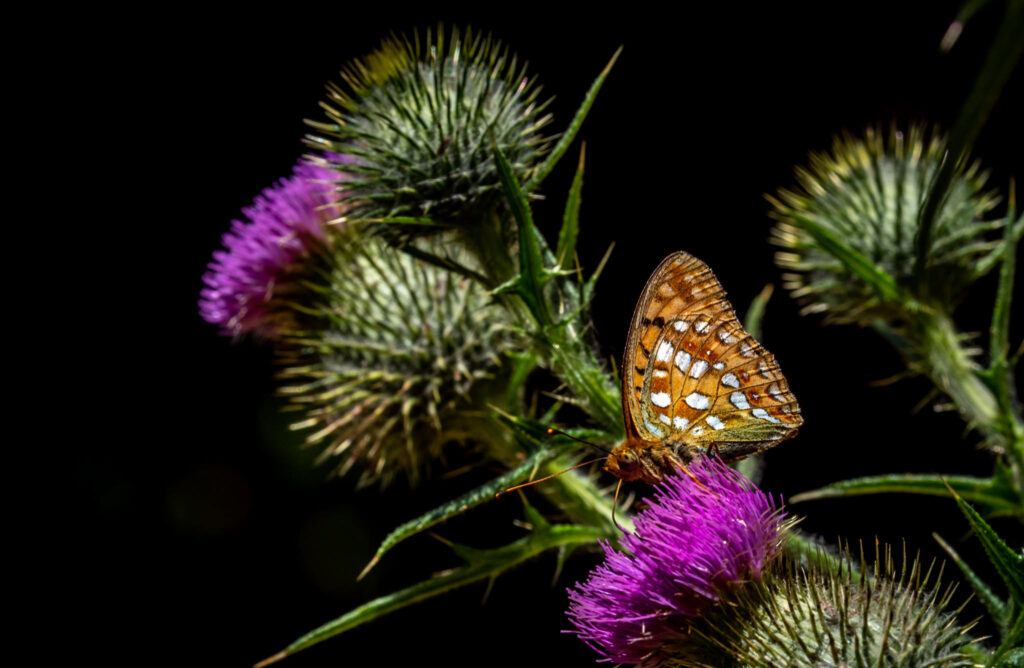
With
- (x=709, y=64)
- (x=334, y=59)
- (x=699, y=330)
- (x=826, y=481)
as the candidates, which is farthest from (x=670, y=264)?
(x=334, y=59)

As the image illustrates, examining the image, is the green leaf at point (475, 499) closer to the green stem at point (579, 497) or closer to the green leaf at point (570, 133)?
the green stem at point (579, 497)

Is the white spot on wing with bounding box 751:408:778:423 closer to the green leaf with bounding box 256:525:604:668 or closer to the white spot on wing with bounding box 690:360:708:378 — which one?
the white spot on wing with bounding box 690:360:708:378

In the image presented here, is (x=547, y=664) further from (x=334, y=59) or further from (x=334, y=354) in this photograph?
(x=334, y=59)

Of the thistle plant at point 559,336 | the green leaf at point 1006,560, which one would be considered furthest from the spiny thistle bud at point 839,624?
the green leaf at point 1006,560

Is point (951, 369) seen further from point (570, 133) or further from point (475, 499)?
point (475, 499)

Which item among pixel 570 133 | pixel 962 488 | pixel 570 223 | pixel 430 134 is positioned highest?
pixel 430 134

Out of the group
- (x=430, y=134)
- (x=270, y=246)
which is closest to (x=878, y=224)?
(x=430, y=134)
